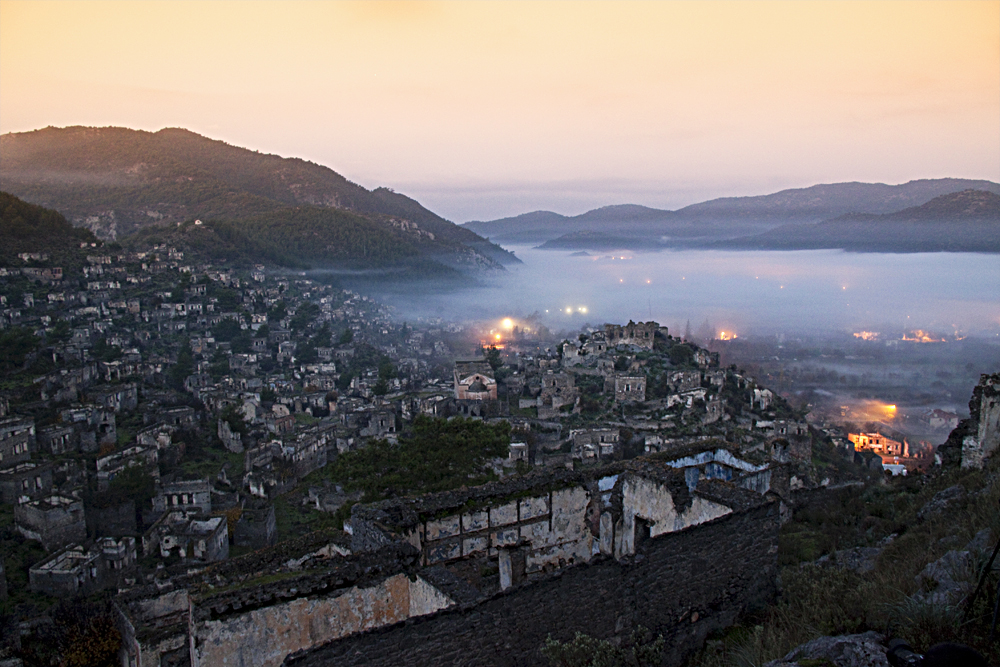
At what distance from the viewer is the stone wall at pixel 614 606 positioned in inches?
196

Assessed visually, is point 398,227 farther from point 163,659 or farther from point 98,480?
point 163,659

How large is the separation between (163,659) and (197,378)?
117 ft

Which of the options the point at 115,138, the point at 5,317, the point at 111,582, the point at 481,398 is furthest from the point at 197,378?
the point at 115,138

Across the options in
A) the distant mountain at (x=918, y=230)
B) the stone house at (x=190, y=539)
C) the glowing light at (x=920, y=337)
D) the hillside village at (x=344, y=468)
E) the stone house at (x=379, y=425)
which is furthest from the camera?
the glowing light at (x=920, y=337)

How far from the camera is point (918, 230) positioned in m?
75.8

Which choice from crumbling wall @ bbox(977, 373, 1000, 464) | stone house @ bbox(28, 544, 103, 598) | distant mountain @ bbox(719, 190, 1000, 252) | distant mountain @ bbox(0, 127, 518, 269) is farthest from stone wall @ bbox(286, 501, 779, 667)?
distant mountain @ bbox(0, 127, 518, 269)

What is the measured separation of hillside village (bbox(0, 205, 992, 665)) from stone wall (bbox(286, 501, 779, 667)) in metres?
Answer: 0.02

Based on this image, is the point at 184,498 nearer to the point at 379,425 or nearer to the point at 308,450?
the point at 308,450

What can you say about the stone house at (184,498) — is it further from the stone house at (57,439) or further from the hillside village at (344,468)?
the stone house at (57,439)

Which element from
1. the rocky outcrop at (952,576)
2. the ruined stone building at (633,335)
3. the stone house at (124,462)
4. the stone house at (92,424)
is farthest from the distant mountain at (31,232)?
the rocky outcrop at (952,576)

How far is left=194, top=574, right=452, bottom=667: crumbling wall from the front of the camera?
5348mm

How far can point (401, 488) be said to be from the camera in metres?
12.2

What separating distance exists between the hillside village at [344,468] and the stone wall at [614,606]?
0.08 ft

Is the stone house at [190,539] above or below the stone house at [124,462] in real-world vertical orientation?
below
